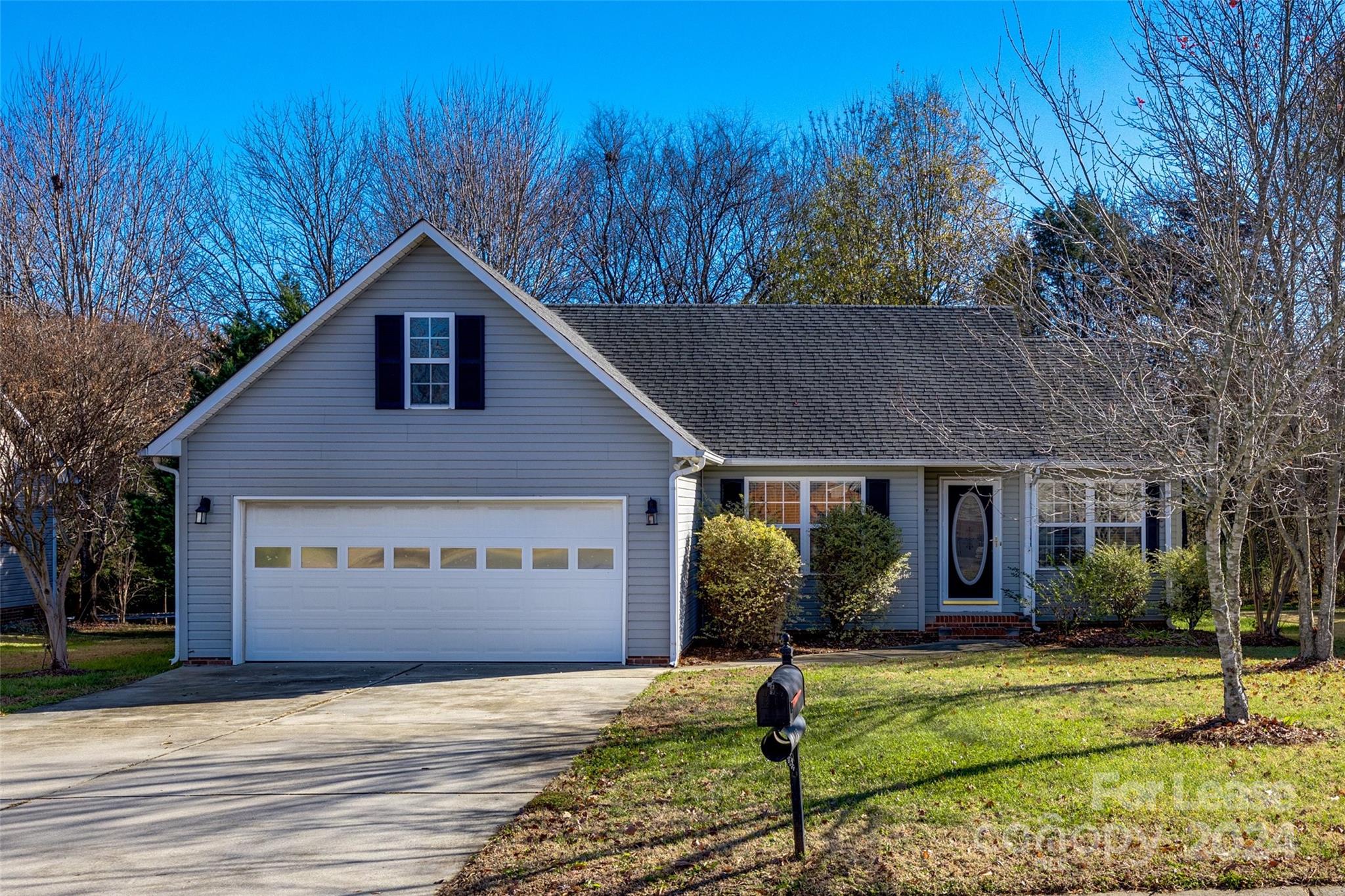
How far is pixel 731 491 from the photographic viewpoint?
16.6 metres

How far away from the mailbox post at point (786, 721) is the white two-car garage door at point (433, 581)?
8.37 metres

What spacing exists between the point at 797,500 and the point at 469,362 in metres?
5.70

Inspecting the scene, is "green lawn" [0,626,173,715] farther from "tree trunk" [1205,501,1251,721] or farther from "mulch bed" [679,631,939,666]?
"tree trunk" [1205,501,1251,721]

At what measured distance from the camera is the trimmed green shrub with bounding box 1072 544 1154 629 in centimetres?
1599

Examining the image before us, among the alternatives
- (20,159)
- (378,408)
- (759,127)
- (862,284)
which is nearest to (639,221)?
(759,127)

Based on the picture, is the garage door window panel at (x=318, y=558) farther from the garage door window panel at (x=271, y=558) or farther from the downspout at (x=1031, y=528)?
the downspout at (x=1031, y=528)

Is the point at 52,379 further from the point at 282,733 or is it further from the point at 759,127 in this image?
the point at 759,127

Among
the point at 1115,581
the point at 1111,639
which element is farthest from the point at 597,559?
the point at 1115,581

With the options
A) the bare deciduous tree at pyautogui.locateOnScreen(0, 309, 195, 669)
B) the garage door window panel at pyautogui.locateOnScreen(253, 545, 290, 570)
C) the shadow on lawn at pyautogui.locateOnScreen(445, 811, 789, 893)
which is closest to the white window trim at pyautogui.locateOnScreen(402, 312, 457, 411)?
the garage door window panel at pyautogui.locateOnScreen(253, 545, 290, 570)

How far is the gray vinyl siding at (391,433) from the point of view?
46.5 ft

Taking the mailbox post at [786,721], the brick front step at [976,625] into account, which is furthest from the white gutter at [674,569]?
the mailbox post at [786,721]

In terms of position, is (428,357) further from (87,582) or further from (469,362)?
(87,582)

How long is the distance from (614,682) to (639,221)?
2532 centimetres

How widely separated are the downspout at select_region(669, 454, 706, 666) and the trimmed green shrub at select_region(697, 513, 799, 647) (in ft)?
2.46
